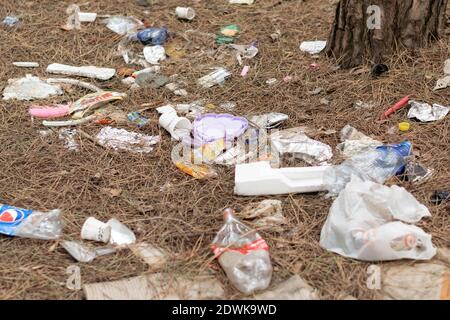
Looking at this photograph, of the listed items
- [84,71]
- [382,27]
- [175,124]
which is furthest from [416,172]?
[84,71]

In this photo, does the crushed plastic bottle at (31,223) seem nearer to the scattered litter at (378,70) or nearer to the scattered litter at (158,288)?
the scattered litter at (158,288)

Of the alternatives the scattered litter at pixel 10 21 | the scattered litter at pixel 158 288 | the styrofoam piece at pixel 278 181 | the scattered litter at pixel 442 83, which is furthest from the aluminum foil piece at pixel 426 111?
the scattered litter at pixel 10 21

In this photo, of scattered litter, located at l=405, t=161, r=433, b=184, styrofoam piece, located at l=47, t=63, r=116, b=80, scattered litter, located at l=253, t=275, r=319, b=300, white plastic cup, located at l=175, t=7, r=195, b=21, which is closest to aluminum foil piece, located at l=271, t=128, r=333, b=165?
scattered litter, located at l=405, t=161, r=433, b=184

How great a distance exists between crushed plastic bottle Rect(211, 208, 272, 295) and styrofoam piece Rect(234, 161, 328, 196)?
0.86ft

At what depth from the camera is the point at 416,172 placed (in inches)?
115

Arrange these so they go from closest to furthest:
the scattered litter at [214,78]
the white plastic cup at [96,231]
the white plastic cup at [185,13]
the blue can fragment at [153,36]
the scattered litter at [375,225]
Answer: the scattered litter at [375,225], the white plastic cup at [96,231], the scattered litter at [214,78], the blue can fragment at [153,36], the white plastic cup at [185,13]

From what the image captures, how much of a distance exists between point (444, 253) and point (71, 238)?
5.24 feet

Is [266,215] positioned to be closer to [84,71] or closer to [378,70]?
[378,70]

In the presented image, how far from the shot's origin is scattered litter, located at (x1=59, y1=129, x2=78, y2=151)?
10.9 feet

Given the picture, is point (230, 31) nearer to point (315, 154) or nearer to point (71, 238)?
point (315, 154)

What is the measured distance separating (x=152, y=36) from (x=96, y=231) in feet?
7.22

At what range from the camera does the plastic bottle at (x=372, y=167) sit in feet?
9.35

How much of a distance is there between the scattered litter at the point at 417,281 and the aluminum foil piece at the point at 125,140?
148 cm

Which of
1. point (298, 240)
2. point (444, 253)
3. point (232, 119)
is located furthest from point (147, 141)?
point (444, 253)
